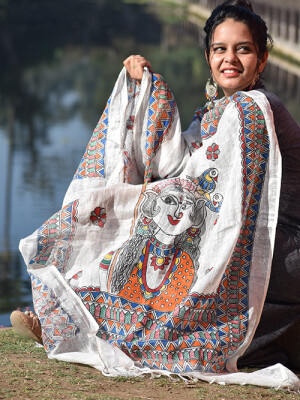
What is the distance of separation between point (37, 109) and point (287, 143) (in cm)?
1201

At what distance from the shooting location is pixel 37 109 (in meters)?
15.2

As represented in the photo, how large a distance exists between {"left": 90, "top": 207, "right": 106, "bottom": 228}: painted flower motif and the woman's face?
0.74m

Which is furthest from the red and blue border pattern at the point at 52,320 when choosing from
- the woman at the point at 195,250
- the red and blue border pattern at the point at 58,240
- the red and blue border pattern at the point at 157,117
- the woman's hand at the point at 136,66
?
the woman's hand at the point at 136,66

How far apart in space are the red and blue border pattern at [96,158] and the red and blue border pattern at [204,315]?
566mm

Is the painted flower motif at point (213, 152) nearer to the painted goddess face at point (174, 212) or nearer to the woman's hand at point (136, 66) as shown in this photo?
the painted goddess face at point (174, 212)

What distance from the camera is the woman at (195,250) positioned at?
3.25m

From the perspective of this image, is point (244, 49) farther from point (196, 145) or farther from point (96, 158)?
point (96, 158)

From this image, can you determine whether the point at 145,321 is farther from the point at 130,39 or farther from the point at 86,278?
the point at 130,39

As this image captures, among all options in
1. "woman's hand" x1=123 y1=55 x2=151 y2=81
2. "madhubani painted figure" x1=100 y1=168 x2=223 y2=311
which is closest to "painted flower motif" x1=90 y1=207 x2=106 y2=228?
"madhubani painted figure" x1=100 y1=168 x2=223 y2=311

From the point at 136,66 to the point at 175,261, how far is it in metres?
0.95

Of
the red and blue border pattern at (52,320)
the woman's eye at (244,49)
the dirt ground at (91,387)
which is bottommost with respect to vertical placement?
the dirt ground at (91,387)

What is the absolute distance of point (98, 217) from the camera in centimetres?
351

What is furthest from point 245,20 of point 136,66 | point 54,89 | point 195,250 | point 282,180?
point 54,89

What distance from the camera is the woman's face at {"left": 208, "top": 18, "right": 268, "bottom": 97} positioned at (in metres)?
3.61
